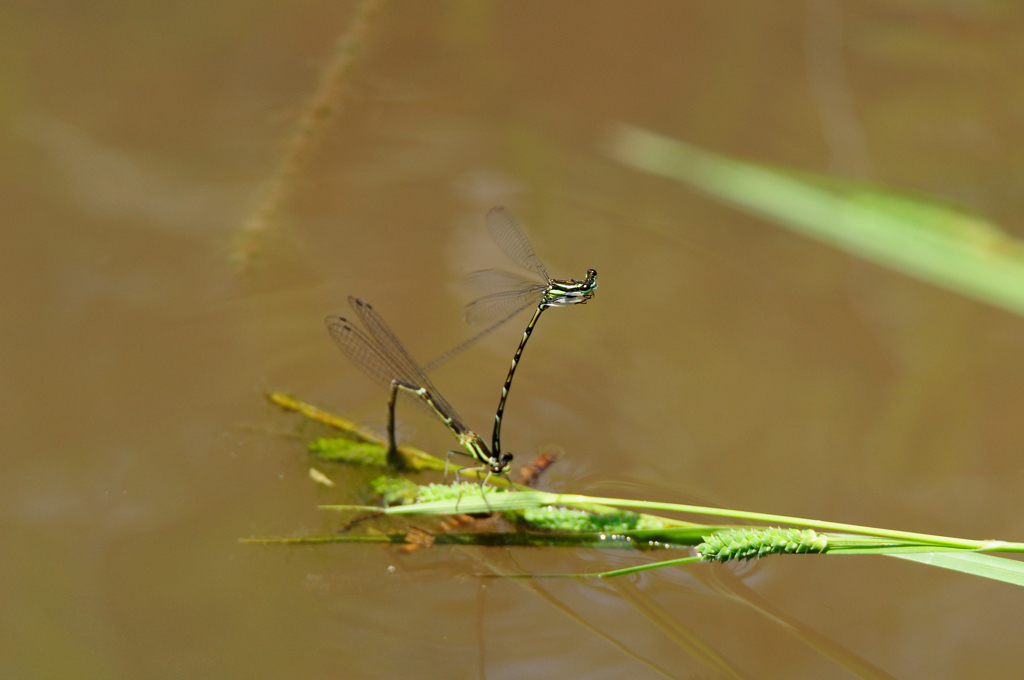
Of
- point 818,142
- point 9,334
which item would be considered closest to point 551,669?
point 9,334

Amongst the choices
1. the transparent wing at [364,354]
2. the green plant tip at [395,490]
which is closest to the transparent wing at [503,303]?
the transparent wing at [364,354]

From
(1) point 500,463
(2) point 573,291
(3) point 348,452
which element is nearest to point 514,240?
(2) point 573,291

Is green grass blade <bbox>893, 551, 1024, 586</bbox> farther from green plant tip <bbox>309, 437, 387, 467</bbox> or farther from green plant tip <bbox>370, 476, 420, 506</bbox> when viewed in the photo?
green plant tip <bbox>309, 437, 387, 467</bbox>

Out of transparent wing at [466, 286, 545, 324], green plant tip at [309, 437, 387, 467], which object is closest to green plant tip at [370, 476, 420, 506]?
green plant tip at [309, 437, 387, 467]

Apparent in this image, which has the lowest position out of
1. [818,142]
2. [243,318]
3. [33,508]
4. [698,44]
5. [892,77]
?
[33,508]

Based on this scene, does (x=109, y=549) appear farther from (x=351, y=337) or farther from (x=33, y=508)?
(x=351, y=337)

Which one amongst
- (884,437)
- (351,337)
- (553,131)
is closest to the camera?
(351,337)

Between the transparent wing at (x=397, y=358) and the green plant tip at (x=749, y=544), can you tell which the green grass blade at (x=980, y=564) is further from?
the transparent wing at (x=397, y=358)
